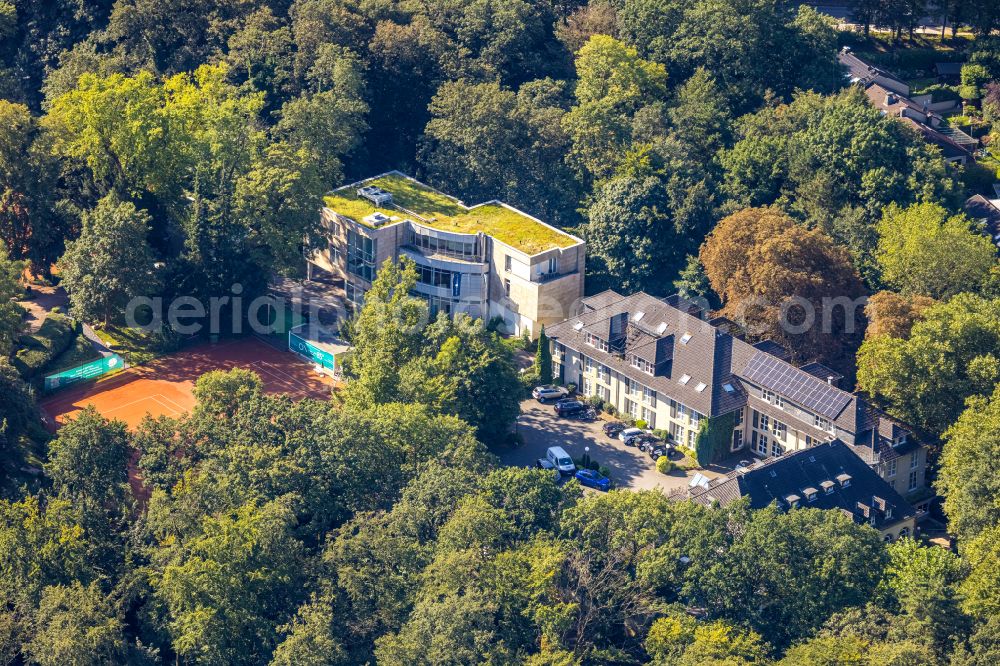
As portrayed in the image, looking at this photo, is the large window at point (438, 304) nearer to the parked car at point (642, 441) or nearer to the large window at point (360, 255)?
the large window at point (360, 255)

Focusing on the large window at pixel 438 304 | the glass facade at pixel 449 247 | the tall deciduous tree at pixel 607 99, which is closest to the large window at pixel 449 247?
the glass facade at pixel 449 247

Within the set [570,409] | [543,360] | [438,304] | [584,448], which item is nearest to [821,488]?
[584,448]

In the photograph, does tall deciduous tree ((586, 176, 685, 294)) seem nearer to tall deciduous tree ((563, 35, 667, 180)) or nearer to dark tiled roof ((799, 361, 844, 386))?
tall deciduous tree ((563, 35, 667, 180))

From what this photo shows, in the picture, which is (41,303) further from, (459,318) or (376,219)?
(459,318)

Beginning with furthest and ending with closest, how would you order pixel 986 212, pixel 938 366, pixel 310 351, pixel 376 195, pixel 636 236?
pixel 376 195 → pixel 986 212 → pixel 636 236 → pixel 310 351 → pixel 938 366

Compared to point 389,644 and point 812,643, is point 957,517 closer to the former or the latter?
point 812,643

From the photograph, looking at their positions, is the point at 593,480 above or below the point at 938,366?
below
